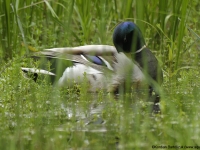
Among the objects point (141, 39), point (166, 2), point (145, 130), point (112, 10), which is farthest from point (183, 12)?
point (145, 130)

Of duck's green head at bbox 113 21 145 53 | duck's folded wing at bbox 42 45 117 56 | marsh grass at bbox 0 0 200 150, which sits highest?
duck's green head at bbox 113 21 145 53

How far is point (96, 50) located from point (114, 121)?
6.13ft

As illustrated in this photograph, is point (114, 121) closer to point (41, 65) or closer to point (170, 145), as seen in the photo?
point (170, 145)

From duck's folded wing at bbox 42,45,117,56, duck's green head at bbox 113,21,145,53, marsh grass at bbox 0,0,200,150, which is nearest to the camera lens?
marsh grass at bbox 0,0,200,150

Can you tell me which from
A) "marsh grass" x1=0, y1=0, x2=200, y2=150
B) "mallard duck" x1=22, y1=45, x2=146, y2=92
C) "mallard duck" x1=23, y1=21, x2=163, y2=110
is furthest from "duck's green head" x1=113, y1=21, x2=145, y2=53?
"marsh grass" x1=0, y1=0, x2=200, y2=150

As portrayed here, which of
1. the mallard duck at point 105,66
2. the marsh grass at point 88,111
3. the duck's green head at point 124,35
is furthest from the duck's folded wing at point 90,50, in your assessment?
the marsh grass at point 88,111

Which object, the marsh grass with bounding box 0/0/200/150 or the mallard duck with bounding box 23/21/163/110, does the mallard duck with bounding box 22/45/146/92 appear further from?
the marsh grass with bounding box 0/0/200/150

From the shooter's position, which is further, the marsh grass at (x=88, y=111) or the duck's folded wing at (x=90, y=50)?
the duck's folded wing at (x=90, y=50)

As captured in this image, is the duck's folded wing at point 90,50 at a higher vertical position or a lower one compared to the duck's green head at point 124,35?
lower

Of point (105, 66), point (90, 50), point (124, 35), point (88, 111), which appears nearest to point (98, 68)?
point (105, 66)

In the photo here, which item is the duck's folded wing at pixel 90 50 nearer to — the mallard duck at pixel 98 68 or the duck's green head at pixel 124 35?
the mallard duck at pixel 98 68

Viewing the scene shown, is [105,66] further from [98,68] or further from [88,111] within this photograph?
[88,111]

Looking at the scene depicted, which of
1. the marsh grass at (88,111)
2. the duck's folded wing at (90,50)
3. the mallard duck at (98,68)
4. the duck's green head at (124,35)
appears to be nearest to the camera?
the marsh grass at (88,111)

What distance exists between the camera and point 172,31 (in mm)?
6926
